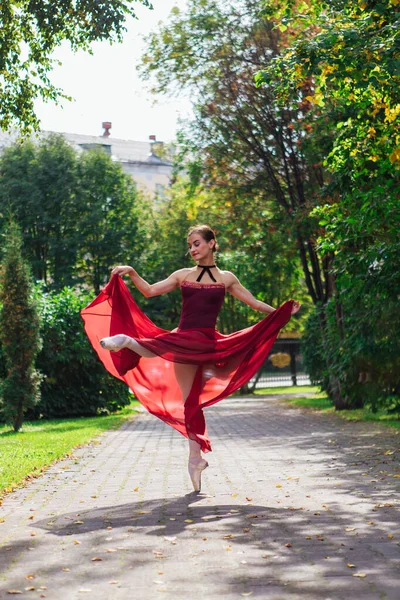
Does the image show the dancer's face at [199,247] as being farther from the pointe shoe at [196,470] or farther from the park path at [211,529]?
the park path at [211,529]

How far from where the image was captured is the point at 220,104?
28.2 metres

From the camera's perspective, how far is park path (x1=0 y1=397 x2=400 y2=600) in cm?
527

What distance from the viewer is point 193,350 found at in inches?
356

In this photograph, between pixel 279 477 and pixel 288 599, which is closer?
pixel 288 599

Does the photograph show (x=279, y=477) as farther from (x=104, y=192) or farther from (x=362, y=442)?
(x=104, y=192)

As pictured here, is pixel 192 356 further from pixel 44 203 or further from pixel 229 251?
pixel 44 203

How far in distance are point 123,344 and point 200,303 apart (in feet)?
3.05

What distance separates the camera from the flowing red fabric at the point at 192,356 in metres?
9.06

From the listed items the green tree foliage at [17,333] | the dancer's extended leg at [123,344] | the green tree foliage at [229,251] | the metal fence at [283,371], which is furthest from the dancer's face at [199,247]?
the metal fence at [283,371]

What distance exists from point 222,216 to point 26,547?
998 inches

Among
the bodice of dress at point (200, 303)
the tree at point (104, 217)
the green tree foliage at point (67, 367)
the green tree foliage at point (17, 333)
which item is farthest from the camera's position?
the tree at point (104, 217)

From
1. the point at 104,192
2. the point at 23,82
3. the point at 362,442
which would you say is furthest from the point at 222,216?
the point at 104,192

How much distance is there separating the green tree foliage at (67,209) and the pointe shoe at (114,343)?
43.6 m

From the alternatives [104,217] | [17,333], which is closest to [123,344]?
[17,333]
